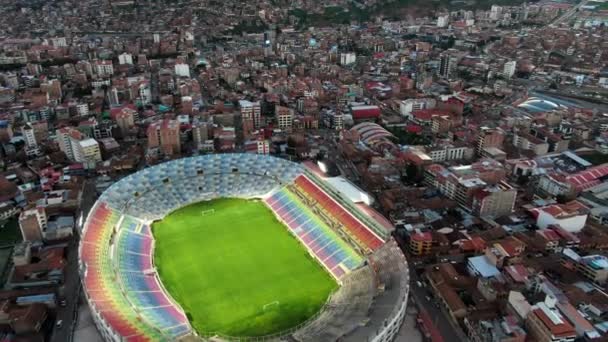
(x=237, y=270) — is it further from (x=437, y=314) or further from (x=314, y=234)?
(x=437, y=314)

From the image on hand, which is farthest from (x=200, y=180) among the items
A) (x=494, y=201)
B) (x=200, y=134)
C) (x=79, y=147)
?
(x=494, y=201)

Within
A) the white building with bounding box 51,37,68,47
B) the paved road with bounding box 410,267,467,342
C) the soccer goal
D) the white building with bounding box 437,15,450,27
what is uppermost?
the white building with bounding box 437,15,450,27

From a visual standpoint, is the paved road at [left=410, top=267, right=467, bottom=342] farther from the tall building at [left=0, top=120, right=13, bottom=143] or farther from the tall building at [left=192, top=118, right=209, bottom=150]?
the tall building at [left=0, top=120, right=13, bottom=143]

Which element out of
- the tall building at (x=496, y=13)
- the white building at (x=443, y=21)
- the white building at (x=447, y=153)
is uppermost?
the tall building at (x=496, y=13)

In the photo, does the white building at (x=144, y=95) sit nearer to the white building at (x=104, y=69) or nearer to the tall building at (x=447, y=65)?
the white building at (x=104, y=69)

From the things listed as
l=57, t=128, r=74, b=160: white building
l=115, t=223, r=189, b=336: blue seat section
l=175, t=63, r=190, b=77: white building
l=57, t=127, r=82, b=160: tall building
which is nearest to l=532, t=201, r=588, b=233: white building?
l=115, t=223, r=189, b=336: blue seat section

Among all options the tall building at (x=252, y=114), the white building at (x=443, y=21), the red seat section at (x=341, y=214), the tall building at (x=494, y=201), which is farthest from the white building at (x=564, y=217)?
the white building at (x=443, y=21)
